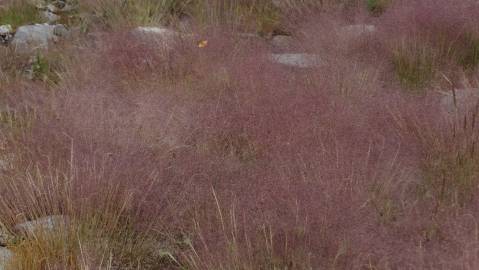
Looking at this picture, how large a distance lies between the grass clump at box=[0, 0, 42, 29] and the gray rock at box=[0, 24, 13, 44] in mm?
179

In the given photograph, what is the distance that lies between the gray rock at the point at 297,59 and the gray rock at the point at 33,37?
2099 mm

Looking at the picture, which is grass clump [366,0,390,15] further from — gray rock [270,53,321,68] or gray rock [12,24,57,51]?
gray rock [12,24,57,51]

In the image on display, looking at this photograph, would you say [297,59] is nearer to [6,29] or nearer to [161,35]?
[161,35]

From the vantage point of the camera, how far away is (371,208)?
293 cm

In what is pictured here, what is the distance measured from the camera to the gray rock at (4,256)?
2923mm

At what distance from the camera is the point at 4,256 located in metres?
2.99

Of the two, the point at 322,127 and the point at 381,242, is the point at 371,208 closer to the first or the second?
the point at 381,242

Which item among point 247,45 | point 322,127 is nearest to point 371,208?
point 322,127

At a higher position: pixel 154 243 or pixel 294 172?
pixel 294 172

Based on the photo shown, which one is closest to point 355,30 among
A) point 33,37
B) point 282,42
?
point 282,42

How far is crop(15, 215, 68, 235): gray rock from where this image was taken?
2.97 meters

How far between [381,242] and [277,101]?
1.48 m

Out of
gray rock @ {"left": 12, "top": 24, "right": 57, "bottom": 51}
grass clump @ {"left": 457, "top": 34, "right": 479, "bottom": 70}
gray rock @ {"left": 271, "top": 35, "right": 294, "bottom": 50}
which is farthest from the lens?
gray rock @ {"left": 12, "top": 24, "right": 57, "bottom": 51}

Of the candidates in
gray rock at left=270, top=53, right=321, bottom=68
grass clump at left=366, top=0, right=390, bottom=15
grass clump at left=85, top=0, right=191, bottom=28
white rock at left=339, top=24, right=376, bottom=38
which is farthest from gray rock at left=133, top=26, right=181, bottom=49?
grass clump at left=366, top=0, right=390, bottom=15
